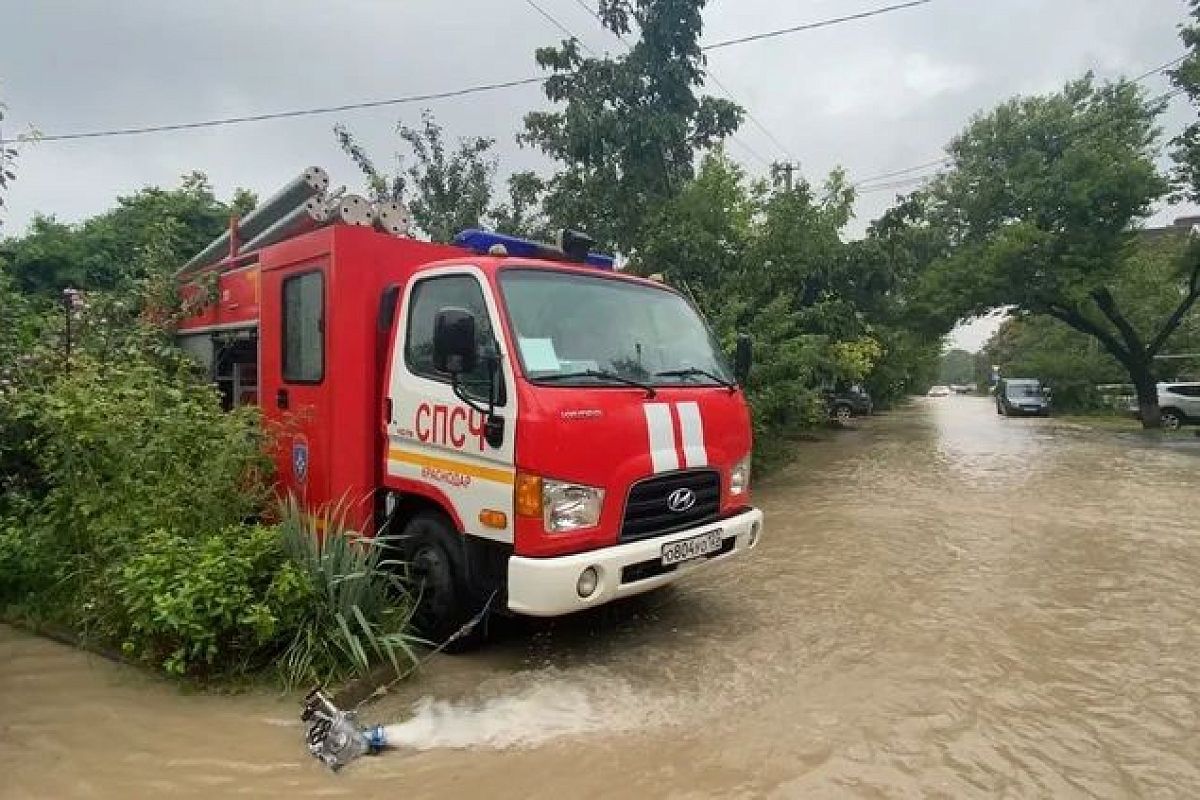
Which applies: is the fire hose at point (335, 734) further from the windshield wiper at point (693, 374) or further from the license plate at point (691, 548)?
the windshield wiper at point (693, 374)

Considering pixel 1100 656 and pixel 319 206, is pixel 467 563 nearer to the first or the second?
pixel 319 206

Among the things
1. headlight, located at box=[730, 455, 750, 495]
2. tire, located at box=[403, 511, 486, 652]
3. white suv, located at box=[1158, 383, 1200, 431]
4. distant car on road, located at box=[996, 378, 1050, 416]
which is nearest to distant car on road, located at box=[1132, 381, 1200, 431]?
white suv, located at box=[1158, 383, 1200, 431]

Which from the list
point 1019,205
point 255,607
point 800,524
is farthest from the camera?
point 1019,205

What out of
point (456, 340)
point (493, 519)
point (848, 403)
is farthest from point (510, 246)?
point (848, 403)

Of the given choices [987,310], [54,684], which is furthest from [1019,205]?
[54,684]

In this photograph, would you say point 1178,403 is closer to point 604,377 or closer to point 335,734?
point 604,377

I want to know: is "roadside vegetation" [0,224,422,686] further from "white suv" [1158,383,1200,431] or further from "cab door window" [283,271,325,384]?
"white suv" [1158,383,1200,431]

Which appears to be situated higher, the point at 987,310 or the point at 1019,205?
the point at 1019,205

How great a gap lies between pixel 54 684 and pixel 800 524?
7165mm

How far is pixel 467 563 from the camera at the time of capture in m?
4.23

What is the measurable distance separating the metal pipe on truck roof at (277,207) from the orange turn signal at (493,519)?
8.80 feet

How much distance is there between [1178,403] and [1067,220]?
829 cm

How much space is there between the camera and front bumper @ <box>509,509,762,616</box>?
12.4ft

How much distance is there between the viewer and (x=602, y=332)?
4555 millimetres
